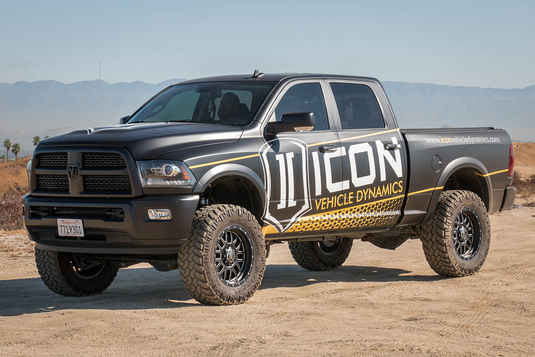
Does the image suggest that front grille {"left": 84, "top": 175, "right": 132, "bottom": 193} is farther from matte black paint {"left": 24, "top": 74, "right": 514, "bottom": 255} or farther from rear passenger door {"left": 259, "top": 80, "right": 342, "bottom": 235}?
rear passenger door {"left": 259, "top": 80, "right": 342, "bottom": 235}

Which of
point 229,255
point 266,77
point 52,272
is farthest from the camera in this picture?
point 266,77

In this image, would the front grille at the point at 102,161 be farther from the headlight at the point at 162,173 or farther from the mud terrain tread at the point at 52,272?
the mud terrain tread at the point at 52,272

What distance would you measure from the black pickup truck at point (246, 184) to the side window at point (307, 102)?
1 cm

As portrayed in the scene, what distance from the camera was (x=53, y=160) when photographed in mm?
6156

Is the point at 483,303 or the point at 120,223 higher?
the point at 120,223

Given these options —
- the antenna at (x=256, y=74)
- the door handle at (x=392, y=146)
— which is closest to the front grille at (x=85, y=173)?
the antenna at (x=256, y=74)

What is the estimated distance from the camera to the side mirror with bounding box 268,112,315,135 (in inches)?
246

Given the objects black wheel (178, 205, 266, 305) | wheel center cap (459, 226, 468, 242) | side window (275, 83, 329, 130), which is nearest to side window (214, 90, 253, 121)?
side window (275, 83, 329, 130)

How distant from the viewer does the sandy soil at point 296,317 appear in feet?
15.1

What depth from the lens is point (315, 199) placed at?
22.2ft

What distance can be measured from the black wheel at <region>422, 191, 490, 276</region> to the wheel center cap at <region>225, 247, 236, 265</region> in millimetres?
2920

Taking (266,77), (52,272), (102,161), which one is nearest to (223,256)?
(102,161)

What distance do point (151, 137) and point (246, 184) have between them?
1.02 metres

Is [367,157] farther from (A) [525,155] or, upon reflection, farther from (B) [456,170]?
(A) [525,155]
